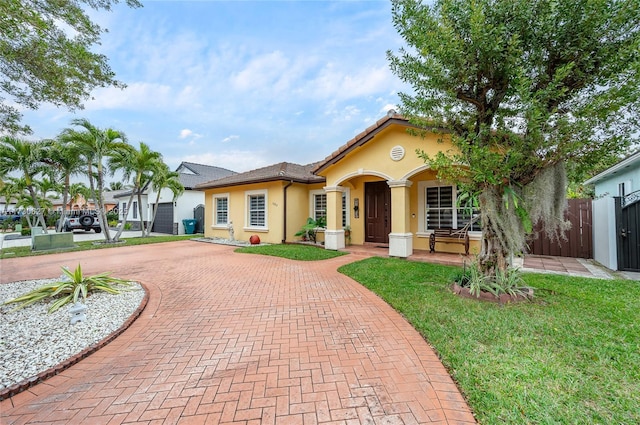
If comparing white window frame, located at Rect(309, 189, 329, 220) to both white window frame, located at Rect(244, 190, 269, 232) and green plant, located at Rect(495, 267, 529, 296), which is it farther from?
green plant, located at Rect(495, 267, 529, 296)

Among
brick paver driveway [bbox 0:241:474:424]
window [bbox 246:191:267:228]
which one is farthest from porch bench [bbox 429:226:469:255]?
window [bbox 246:191:267:228]

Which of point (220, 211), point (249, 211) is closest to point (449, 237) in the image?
point (249, 211)

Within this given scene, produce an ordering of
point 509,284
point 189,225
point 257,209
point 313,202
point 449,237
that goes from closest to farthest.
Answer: point 509,284 < point 449,237 < point 313,202 < point 257,209 < point 189,225

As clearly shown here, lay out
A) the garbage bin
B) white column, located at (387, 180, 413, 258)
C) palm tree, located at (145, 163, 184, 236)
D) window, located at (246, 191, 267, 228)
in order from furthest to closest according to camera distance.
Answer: the garbage bin < palm tree, located at (145, 163, 184, 236) < window, located at (246, 191, 267, 228) < white column, located at (387, 180, 413, 258)

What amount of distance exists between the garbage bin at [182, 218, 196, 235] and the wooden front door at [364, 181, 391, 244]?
1369 cm

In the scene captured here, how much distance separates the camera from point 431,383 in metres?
2.65

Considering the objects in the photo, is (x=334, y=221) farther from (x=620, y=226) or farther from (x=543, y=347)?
(x=620, y=226)

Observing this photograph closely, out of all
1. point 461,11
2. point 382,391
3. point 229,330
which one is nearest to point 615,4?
point 461,11

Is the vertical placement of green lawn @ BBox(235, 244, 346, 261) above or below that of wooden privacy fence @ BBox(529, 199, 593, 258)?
below

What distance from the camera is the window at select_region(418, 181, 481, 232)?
919 centimetres

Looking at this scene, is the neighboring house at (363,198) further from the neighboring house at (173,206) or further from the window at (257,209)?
the neighboring house at (173,206)

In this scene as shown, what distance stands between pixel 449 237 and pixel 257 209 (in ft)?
29.3

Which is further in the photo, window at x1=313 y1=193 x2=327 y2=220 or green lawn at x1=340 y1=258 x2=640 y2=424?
window at x1=313 y1=193 x2=327 y2=220

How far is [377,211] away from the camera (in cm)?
1109
